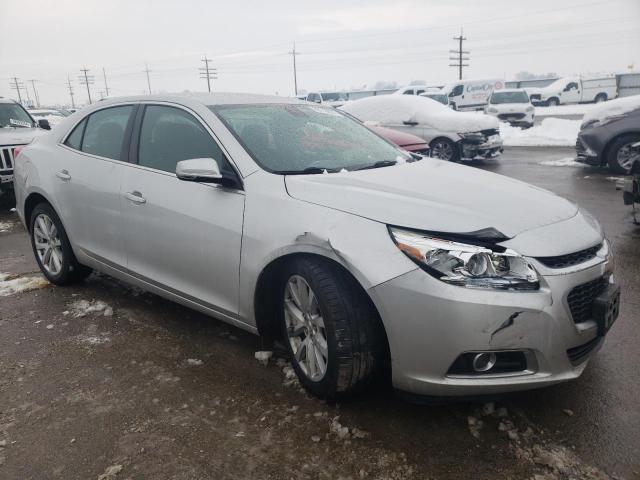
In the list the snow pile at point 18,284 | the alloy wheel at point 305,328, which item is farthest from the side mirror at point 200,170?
the snow pile at point 18,284

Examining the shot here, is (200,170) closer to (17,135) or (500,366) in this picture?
(500,366)

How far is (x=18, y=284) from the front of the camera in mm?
4668

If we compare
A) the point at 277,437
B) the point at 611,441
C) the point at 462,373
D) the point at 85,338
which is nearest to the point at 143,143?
the point at 85,338

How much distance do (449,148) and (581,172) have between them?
8.78ft

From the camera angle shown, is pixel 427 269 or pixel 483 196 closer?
pixel 427 269

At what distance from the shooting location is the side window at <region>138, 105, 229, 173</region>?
321 centimetres

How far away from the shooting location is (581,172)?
10.4m

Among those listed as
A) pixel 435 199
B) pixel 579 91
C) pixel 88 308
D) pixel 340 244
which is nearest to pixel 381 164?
pixel 435 199

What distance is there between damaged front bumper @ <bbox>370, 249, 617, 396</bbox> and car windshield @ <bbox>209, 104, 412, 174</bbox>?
3.59 feet

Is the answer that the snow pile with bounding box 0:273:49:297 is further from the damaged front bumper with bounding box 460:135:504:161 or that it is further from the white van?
the white van

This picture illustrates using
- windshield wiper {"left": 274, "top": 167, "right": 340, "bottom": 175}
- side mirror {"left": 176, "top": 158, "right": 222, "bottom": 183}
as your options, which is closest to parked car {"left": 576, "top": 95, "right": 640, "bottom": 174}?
windshield wiper {"left": 274, "top": 167, "right": 340, "bottom": 175}

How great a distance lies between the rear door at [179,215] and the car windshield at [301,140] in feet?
0.67

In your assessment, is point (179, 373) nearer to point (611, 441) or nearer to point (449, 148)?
point (611, 441)

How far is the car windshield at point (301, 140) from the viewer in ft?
10.1
